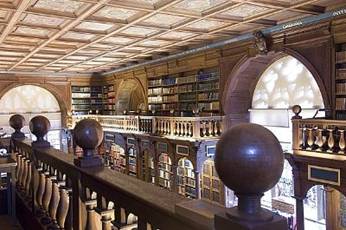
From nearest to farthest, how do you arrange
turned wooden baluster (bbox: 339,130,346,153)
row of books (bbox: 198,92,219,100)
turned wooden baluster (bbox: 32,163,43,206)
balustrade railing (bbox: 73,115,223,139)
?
turned wooden baluster (bbox: 32,163,43,206) < turned wooden baluster (bbox: 339,130,346,153) < balustrade railing (bbox: 73,115,223,139) < row of books (bbox: 198,92,219,100)

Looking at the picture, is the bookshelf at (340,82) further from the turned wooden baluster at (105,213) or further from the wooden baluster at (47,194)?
the turned wooden baluster at (105,213)

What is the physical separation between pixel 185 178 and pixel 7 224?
8094 millimetres

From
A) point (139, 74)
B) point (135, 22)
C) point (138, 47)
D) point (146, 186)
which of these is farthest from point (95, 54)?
point (146, 186)

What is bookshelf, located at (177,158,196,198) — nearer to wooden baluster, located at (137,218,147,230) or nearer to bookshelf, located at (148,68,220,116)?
bookshelf, located at (148,68,220,116)

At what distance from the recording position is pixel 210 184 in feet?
31.0

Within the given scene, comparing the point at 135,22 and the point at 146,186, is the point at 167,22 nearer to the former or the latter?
the point at 135,22

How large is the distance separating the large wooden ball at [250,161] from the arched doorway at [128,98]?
526 inches

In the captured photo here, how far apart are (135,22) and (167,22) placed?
0.62 meters

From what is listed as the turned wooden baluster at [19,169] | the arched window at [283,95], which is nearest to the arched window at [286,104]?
the arched window at [283,95]

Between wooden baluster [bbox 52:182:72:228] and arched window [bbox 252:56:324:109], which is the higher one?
arched window [bbox 252:56:324:109]

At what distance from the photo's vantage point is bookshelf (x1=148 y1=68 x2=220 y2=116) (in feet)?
30.2

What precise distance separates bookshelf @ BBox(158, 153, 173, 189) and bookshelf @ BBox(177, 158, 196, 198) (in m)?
0.36

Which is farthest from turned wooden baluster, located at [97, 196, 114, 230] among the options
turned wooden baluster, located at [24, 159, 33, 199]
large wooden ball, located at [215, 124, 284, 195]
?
turned wooden baluster, located at [24, 159, 33, 199]

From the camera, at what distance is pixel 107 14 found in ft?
19.6
